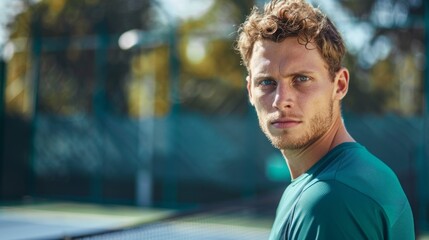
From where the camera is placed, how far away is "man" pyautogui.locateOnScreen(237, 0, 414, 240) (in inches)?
54.5

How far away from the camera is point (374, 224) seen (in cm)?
129

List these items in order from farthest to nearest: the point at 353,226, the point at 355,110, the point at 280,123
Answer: the point at 355,110 → the point at 280,123 → the point at 353,226

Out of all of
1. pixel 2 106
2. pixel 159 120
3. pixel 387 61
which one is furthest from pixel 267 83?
pixel 2 106

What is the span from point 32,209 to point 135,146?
2.25 m

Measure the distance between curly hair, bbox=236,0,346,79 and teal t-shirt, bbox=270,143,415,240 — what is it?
0.27 meters

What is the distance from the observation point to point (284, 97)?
163 centimetres

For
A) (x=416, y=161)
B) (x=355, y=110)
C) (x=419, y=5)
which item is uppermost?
(x=419, y=5)

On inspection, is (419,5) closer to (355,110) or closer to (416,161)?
(355,110)

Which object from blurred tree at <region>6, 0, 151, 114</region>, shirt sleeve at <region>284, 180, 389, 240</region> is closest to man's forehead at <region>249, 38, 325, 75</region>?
shirt sleeve at <region>284, 180, 389, 240</region>

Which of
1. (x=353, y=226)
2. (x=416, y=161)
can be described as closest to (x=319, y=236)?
(x=353, y=226)

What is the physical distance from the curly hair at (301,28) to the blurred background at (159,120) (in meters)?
8.74

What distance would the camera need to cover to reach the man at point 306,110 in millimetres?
1385

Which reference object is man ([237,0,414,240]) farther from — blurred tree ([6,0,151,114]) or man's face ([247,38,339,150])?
blurred tree ([6,0,151,114])

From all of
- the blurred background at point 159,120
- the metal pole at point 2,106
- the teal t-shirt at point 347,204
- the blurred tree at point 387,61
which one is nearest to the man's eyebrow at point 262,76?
the teal t-shirt at point 347,204
